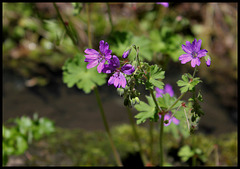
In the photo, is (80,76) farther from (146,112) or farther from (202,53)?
(202,53)

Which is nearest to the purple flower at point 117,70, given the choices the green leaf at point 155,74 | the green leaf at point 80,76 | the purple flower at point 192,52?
the green leaf at point 155,74

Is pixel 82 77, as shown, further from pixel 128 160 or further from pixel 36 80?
pixel 36 80

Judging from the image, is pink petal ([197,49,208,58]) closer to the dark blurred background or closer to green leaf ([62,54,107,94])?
green leaf ([62,54,107,94])

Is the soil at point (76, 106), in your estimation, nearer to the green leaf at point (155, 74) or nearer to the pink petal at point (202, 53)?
the green leaf at point (155, 74)

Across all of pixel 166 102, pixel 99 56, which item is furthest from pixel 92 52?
pixel 166 102

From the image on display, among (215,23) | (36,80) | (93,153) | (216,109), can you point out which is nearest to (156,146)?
(93,153)
